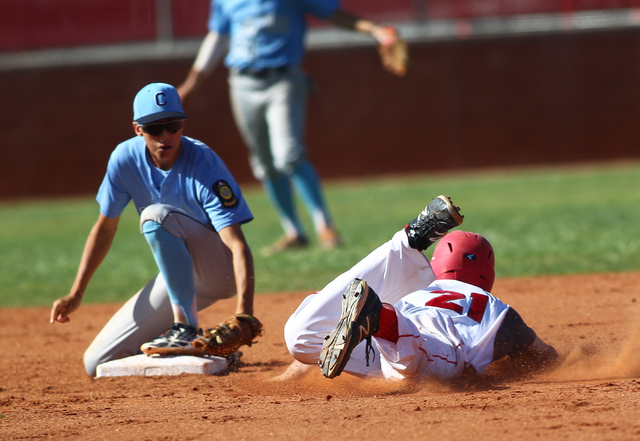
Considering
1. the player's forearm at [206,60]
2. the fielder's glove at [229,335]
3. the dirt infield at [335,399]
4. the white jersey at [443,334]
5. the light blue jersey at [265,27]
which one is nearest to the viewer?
the dirt infield at [335,399]

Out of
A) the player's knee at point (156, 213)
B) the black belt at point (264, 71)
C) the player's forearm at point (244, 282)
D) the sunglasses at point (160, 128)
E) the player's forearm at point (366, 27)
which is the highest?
the player's forearm at point (366, 27)

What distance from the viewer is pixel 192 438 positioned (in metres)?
2.38

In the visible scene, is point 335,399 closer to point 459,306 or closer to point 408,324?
point 408,324

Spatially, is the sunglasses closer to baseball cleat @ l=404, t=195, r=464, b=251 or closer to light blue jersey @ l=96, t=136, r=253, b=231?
light blue jersey @ l=96, t=136, r=253, b=231

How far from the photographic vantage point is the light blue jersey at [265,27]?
663 cm

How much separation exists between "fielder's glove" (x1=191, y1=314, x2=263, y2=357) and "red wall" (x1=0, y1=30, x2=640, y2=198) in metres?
14.5

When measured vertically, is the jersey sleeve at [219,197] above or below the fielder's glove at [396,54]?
below

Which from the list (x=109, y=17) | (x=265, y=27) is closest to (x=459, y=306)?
(x=265, y=27)

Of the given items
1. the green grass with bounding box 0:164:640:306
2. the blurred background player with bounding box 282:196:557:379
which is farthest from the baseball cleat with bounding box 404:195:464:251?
the green grass with bounding box 0:164:640:306

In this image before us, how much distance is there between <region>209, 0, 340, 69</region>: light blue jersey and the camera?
6629 mm

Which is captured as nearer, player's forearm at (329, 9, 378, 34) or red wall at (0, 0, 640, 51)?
player's forearm at (329, 9, 378, 34)

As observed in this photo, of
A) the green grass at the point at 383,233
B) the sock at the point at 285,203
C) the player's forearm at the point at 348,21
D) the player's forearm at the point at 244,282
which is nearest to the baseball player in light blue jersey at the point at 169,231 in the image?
the player's forearm at the point at 244,282

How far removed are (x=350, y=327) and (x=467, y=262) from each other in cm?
91

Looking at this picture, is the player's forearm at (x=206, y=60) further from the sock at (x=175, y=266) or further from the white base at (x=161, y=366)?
the white base at (x=161, y=366)
